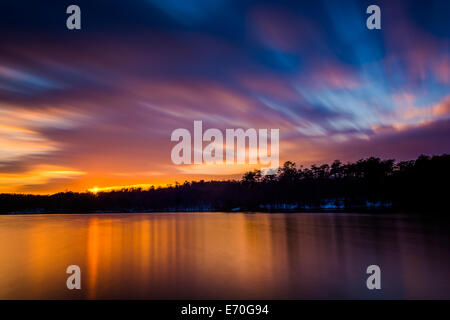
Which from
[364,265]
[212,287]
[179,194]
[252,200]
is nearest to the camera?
[212,287]

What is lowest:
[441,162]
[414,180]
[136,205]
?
[136,205]

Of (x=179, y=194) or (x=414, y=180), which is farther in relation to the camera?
(x=179, y=194)

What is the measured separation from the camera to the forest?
70.4 metres

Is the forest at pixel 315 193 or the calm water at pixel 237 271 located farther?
the forest at pixel 315 193

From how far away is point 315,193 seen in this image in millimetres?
104500

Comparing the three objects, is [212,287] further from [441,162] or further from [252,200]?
[252,200]

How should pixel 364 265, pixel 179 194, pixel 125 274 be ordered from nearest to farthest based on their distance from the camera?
pixel 125 274
pixel 364 265
pixel 179 194

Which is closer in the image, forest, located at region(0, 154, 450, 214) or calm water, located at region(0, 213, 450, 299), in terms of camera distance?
calm water, located at region(0, 213, 450, 299)

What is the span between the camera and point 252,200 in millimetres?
127188

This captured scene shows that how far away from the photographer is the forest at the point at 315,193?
231 ft

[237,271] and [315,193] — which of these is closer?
[237,271]

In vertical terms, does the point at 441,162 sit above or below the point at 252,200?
above
